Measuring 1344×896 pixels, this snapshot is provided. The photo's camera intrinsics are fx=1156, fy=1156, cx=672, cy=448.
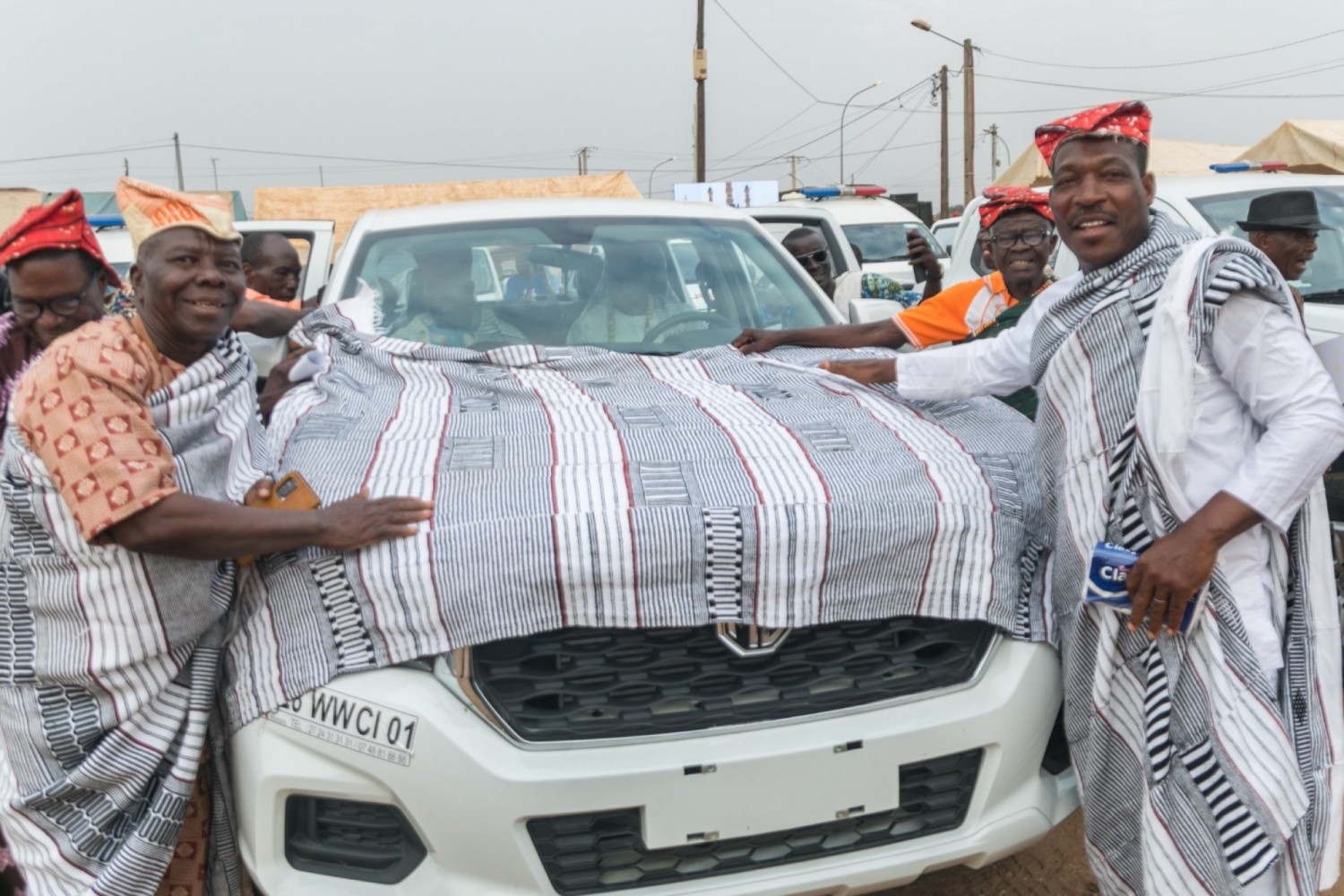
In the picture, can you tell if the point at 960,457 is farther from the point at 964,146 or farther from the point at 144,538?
the point at 964,146

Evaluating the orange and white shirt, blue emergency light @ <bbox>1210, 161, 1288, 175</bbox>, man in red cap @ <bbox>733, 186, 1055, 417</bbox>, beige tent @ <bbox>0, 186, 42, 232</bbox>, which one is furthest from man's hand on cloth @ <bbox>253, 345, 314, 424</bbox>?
beige tent @ <bbox>0, 186, 42, 232</bbox>

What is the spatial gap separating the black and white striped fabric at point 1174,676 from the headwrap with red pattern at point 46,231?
2237mm

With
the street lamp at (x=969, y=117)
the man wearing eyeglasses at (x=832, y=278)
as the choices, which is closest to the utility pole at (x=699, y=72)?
the street lamp at (x=969, y=117)

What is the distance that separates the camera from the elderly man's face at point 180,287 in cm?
223

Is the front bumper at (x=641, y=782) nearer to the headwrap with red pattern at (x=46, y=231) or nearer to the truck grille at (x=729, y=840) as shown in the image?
the truck grille at (x=729, y=840)

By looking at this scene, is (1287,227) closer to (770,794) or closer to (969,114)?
(770,794)

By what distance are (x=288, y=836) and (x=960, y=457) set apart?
1509 mm

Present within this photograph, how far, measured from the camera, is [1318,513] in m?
2.15

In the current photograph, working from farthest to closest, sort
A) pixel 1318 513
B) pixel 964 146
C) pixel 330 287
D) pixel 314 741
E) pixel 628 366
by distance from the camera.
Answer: pixel 964 146 < pixel 330 287 < pixel 628 366 < pixel 1318 513 < pixel 314 741

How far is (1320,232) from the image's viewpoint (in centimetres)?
556

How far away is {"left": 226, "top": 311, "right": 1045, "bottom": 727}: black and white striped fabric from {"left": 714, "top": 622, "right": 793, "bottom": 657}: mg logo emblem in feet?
0.16

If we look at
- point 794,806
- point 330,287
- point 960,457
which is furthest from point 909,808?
point 330,287

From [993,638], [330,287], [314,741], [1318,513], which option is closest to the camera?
[314,741]

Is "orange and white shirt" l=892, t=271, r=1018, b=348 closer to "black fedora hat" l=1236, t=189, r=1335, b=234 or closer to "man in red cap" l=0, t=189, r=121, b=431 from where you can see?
"black fedora hat" l=1236, t=189, r=1335, b=234
